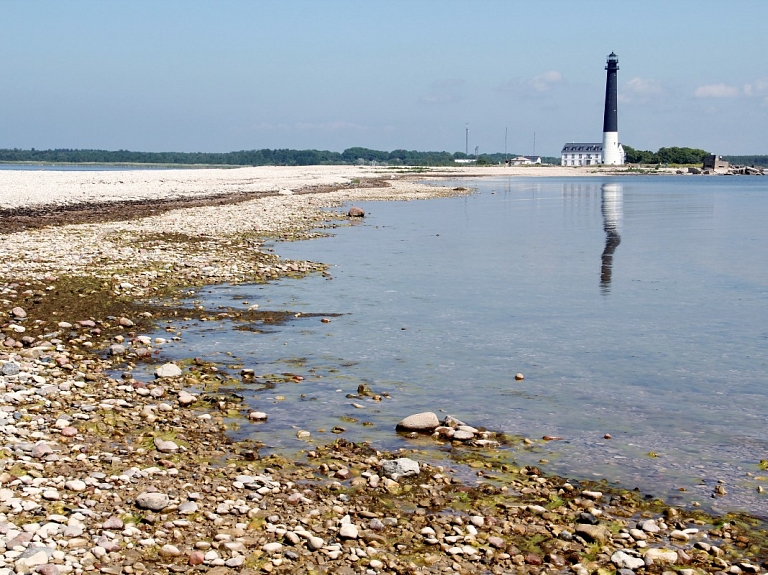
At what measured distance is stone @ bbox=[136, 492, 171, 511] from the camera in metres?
7.58

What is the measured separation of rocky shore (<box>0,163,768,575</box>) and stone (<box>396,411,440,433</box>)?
1.6 inches

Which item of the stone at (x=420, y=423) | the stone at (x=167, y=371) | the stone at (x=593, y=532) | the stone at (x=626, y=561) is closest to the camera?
the stone at (x=626, y=561)

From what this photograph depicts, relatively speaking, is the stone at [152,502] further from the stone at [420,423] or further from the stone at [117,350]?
the stone at [117,350]

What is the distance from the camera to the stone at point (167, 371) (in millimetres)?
12312

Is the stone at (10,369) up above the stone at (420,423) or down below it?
above

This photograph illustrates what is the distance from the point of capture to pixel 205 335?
50.5 ft

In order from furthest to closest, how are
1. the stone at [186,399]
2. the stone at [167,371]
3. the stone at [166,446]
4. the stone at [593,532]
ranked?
A: the stone at [167,371]
the stone at [186,399]
the stone at [166,446]
the stone at [593,532]

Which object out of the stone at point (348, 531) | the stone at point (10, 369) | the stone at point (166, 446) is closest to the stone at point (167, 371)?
the stone at point (10, 369)

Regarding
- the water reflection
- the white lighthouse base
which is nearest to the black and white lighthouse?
the white lighthouse base

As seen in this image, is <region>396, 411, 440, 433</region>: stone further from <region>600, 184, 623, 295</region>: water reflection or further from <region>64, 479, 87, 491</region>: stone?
<region>600, 184, 623, 295</region>: water reflection

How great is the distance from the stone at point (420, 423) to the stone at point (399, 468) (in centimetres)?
139

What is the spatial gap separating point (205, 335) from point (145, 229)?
58.1 feet

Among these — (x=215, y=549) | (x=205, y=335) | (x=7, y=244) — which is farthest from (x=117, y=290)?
(x=215, y=549)

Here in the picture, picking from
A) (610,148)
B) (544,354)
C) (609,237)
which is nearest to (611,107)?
(610,148)
